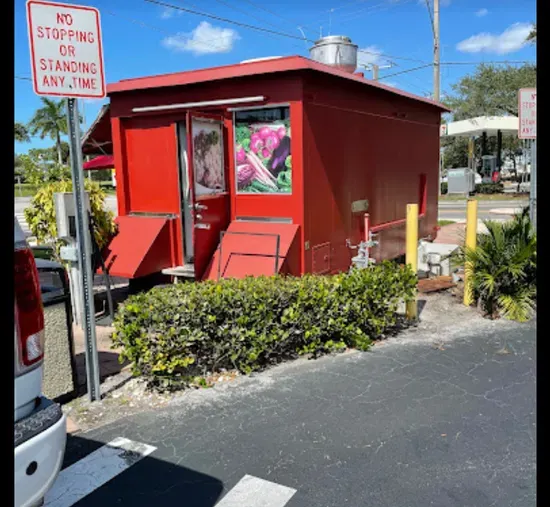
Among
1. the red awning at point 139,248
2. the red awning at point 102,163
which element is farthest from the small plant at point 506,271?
the red awning at point 102,163

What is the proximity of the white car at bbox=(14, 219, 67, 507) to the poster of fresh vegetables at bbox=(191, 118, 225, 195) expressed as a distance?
4035 millimetres

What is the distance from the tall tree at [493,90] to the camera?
31.9m

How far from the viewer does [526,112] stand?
23.2 feet

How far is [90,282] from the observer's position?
440 cm

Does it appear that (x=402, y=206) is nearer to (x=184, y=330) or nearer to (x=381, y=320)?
(x=381, y=320)

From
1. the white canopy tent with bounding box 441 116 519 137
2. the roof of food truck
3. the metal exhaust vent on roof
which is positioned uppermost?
the white canopy tent with bounding box 441 116 519 137

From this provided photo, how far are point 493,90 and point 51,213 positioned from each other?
106 ft

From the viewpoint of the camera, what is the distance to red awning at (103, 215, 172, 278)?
7020 millimetres

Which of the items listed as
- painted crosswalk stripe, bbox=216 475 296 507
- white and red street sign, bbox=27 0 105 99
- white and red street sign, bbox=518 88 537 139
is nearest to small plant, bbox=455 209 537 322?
white and red street sign, bbox=518 88 537 139

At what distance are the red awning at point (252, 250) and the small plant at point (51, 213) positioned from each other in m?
1.71

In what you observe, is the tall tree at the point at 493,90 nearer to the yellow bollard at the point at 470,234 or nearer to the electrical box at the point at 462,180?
the electrical box at the point at 462,180

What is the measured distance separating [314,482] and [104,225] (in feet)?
16.9

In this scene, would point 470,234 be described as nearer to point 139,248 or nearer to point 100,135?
point 139,248

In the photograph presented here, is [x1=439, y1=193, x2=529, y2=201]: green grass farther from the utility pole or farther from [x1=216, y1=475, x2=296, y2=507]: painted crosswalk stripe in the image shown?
[x1=216, y1=475, x2=296, y2=507]: painted crosswalk stripe
